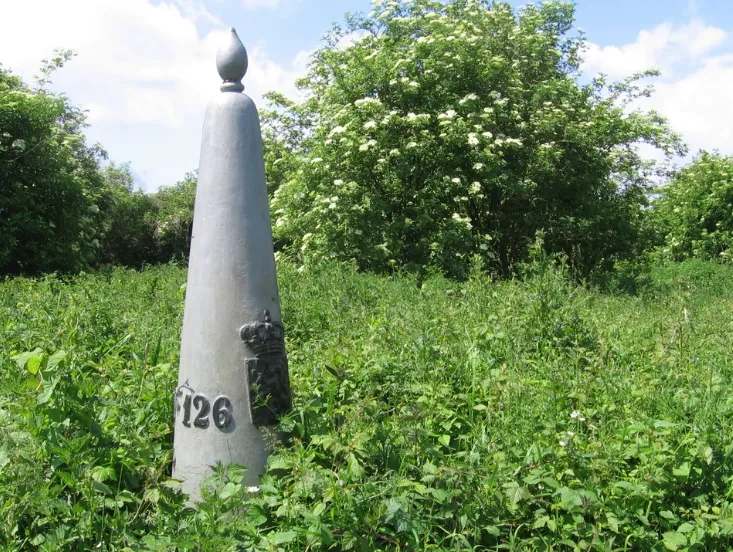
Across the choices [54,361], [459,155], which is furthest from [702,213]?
[54,361]

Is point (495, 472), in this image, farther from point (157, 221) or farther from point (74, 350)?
point (157, 221)

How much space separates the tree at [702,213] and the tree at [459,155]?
943 centimetres

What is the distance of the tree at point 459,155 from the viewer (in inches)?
465

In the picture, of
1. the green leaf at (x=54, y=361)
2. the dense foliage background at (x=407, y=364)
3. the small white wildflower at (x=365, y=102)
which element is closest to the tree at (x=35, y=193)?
the dense foliage background at (x=407, y=364)

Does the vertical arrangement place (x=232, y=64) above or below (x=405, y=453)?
above

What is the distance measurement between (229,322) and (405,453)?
3.35ft

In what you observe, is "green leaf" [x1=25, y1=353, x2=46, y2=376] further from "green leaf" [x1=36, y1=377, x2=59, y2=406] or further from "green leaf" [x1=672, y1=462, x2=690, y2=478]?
"green leaf" [x1=672, y1=462, x2=690, y2=478]

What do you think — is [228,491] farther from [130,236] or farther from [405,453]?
[130,236]

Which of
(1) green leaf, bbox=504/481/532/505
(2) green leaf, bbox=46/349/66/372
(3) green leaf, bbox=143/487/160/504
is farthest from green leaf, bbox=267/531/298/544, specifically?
(2) green leaf, bbox=46/349/66/372

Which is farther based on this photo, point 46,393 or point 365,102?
point 365,102

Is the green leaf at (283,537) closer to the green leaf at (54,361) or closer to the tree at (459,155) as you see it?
the green leaf at (54,361)

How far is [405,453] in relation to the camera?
3.11m

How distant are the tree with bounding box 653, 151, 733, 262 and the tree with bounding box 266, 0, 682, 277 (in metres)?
9.43

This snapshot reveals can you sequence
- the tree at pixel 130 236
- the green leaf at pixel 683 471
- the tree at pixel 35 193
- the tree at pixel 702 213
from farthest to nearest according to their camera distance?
the tree at pixel 130 236 → the tree at pixel 702 213 → the tree at pixel 35 193 → the green leaf at pixel 683 471
